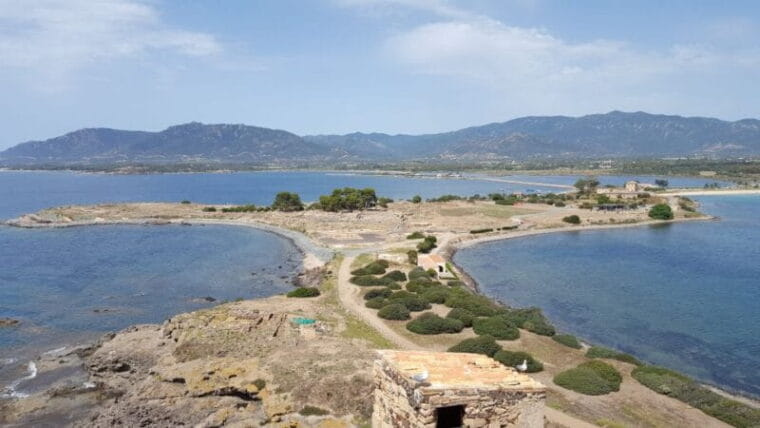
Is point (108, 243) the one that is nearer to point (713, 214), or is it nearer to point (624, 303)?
point (624, 303)

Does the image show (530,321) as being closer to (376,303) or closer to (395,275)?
(376,303)

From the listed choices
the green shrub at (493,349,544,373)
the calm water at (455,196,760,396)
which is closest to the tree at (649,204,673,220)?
the calm water at (455,196,760,396)

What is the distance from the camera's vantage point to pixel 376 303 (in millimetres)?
41375

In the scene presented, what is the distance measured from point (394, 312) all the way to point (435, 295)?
550 centimetres

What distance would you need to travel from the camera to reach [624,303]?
163 ft

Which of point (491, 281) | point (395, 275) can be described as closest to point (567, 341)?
point (395, 275)

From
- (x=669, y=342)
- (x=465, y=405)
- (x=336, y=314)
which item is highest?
(x=465, y=405)

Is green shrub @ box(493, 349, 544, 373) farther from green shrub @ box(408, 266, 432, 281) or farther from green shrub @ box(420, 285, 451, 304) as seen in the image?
green shrub @ box(408, 266, 432, 281)

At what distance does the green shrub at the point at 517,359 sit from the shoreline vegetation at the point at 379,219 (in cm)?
2869

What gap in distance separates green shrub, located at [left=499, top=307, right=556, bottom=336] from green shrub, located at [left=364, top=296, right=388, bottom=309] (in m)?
8.89

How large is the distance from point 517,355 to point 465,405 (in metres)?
19.7

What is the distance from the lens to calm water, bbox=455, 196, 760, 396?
37.9 meters

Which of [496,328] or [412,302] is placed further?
[412,302]

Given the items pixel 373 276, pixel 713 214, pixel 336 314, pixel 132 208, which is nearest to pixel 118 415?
pixel 336 314
